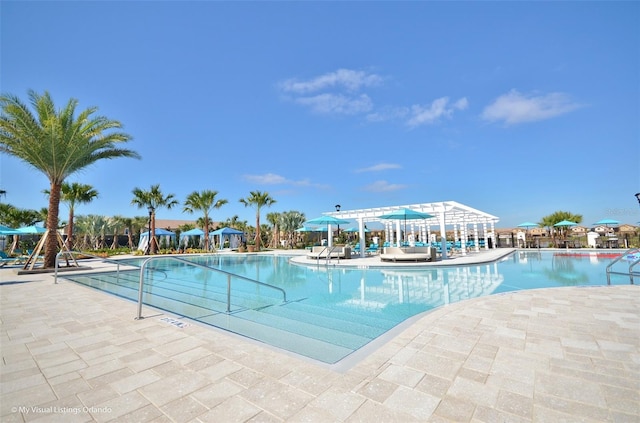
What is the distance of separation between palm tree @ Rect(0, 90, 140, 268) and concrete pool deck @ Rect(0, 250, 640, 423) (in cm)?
1011

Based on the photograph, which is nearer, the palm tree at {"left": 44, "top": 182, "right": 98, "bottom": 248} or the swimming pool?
the swimming pool

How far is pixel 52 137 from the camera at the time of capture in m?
11.4

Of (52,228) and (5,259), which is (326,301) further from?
(5,259)

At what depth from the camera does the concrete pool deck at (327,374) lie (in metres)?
2.09

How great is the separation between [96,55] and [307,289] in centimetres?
1266

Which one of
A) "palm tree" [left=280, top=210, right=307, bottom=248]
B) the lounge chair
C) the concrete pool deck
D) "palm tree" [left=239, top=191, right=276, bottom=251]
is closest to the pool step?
the concrete pool deck

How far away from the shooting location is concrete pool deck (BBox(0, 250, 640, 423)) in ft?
6.86

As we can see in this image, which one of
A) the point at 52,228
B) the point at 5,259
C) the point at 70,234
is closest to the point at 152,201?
the point at 70,234

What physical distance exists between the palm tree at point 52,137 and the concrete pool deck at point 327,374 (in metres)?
10.1

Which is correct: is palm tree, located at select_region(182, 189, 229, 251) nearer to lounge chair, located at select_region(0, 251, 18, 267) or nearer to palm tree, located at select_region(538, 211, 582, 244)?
lounge chair, located at select_region(0, 251, 18, 267)

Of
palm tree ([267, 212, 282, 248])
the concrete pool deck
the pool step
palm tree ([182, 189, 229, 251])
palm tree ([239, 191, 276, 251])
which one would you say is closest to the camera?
the concrete pool deck

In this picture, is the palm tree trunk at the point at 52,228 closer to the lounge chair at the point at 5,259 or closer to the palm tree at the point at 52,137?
the palm tree at the point at 52,137

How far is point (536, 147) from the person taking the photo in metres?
23.5

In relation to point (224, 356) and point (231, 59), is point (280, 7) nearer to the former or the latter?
point (231, 59)
